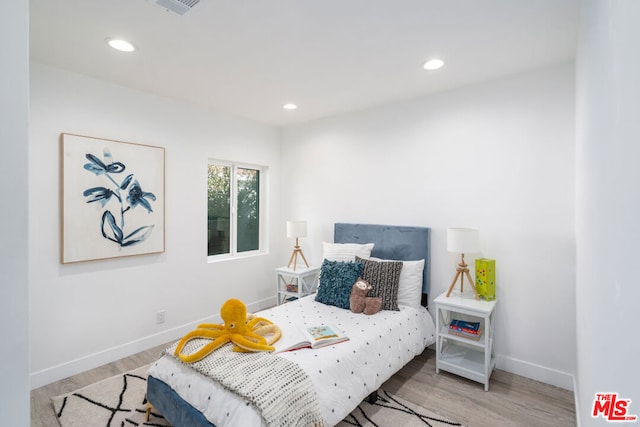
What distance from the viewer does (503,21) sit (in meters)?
1.96

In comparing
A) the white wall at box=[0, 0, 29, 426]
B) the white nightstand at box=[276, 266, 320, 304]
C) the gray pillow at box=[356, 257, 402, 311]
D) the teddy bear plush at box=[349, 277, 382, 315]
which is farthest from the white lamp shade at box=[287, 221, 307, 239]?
the white wall at box=[0, 0, 29, 426]

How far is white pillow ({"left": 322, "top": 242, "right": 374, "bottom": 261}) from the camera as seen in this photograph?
3.40m

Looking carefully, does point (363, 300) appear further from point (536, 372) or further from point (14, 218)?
point (14, 218)

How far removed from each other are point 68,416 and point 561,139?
414 centimetres

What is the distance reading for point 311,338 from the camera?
7.17 ft

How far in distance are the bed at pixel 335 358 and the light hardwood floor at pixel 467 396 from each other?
0.24m

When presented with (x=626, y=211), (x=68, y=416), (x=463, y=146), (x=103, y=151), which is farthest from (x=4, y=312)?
(x=463, y=146)

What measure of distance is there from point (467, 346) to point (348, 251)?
1431mm

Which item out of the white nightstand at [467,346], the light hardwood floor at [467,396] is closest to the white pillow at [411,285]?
the white nightstand at [467,346]

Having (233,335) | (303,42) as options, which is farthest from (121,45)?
(233,335)

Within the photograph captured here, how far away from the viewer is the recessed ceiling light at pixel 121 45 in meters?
2.18

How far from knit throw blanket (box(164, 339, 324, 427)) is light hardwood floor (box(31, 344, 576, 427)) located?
1.07 m

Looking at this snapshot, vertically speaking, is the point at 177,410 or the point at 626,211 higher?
the point at 626,211

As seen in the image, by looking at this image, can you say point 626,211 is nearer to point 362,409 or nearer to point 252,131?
point 362,409
